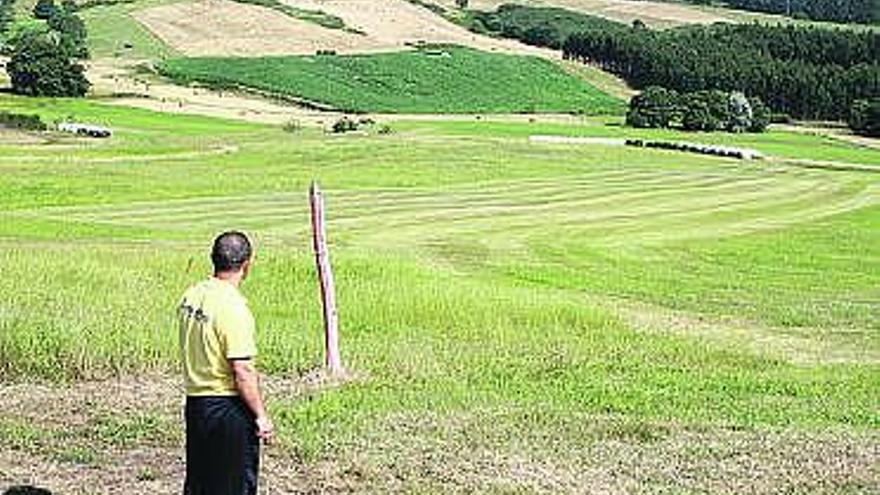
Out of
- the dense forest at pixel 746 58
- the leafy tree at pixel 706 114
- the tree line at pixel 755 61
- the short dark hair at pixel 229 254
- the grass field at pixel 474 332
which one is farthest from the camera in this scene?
the dense forest at pixel 746 58

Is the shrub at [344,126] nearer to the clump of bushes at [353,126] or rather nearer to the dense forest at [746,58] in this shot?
the clump of bushes at [353,126]

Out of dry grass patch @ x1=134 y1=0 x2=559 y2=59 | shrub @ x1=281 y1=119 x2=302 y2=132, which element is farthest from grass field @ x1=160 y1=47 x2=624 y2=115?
shrub @ x1=281 y1=119 x2=302 y2=132

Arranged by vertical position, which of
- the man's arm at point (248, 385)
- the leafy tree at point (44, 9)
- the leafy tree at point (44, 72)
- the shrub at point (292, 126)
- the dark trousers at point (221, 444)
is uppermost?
the leafy tree at point (44, 9)

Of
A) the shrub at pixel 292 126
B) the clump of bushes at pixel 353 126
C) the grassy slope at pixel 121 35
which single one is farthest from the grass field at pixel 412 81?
the shrub at pixel 292 126

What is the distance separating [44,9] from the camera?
551 feet

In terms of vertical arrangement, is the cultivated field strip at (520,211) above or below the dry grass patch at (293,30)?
below

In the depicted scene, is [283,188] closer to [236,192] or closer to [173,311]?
[236,192]

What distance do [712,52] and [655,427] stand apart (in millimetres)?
151952

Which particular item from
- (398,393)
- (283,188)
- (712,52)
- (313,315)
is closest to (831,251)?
(283,188)

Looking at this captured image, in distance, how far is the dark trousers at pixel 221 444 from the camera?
991cm

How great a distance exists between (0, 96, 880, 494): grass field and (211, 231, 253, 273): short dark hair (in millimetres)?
3228

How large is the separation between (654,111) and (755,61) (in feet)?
116

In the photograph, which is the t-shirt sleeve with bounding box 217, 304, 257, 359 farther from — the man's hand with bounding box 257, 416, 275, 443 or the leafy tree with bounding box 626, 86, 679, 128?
the leafy tree with bounding box 626, 86, 679, 128

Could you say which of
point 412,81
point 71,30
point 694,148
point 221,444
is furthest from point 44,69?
point 221,444
